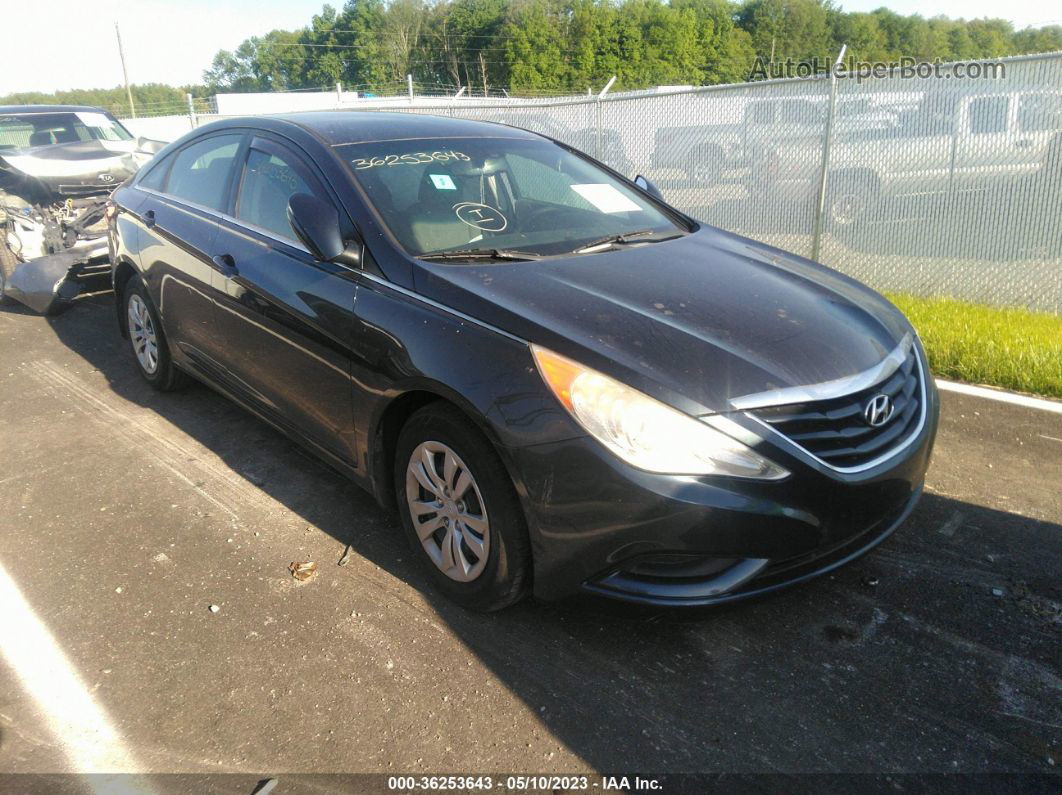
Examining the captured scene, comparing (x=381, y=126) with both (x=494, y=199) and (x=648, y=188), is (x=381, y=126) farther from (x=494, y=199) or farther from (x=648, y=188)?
(x=648, y=188)

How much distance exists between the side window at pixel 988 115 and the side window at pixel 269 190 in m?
5.79

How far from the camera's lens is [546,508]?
98.5 inches

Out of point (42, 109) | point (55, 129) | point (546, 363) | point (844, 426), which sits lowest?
point (844, 426)

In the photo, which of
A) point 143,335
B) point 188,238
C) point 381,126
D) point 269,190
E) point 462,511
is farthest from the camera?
point 143,335

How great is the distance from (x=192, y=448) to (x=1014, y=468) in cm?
413

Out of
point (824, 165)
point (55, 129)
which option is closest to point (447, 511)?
point (824, 165)

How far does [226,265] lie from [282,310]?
600 mm

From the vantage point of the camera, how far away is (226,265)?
12.8 feet

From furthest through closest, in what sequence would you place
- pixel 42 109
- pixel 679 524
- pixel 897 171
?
pixel 42 109, pixel 897 171, pixel 679 524

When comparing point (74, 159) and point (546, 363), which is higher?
point (74, 159)

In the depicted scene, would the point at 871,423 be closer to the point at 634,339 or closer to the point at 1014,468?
the point at 634,339

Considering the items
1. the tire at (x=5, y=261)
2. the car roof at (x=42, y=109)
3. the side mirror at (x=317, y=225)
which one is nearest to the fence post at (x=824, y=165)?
the side mirror at (x=317, y=225)

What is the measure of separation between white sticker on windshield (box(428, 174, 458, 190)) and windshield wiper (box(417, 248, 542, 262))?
0.48 m

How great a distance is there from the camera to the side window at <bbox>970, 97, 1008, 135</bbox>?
6.68 meters
